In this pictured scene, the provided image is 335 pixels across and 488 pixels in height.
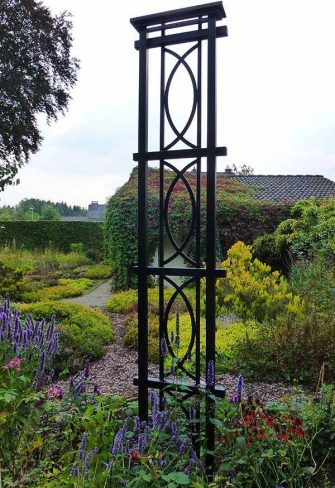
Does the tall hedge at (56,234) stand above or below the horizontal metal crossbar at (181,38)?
below

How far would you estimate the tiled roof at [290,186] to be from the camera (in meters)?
14.4

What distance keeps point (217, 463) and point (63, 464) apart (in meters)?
0.78

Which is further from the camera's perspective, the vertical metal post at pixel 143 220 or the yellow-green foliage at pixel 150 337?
the yellow-green foliage at pixel 150 337

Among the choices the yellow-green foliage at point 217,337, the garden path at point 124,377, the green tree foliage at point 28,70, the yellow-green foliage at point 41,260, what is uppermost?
the green tree foliage at point 28,70

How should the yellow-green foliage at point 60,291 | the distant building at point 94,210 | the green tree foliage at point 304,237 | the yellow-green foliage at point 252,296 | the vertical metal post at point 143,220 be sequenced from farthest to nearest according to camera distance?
the distant building at point 94,210 → the green tree foliage at point 304,237 → the yellow-green foliage at point 60,291 → the yellow-green foliage at point 252,296 → the vertical metal post at point 143,220

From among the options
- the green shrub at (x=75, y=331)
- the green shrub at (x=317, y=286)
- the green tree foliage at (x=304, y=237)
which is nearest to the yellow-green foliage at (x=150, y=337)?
the green shrub at (x=75, y=331)

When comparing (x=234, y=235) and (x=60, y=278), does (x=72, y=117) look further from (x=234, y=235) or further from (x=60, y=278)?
(x=234, y=235)

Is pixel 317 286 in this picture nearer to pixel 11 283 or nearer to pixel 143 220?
pixel 143 220

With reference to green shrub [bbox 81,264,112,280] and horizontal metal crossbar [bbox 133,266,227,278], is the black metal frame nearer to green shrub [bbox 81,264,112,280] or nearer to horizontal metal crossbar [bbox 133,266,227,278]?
horizontal metal crossbar [bbox 133,266,227,278]

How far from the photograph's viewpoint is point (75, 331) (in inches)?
200

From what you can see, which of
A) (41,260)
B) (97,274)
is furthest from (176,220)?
(41,260)

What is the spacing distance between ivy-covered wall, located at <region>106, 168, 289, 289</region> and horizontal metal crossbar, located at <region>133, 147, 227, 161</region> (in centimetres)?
826

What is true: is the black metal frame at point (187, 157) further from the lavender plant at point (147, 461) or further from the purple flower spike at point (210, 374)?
the lavender plant at point (147, 461)

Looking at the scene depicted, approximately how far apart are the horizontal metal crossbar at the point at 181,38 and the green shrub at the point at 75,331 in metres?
3.02
